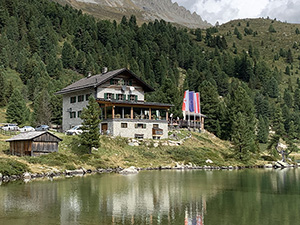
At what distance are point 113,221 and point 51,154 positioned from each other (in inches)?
1253

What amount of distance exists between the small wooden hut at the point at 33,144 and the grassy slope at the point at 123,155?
55.2 inches

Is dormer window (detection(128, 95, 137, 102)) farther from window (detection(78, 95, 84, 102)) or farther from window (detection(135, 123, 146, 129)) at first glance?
window (detection(78, 95, 84, 102))

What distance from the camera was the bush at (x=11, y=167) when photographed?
150ft

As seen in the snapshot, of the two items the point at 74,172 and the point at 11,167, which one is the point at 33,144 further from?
the point at 11,167

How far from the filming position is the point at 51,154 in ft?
182

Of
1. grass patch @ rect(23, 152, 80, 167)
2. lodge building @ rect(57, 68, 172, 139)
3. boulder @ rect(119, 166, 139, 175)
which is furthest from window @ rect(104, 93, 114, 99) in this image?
boulder @ rect(119, 166, 139, 175)

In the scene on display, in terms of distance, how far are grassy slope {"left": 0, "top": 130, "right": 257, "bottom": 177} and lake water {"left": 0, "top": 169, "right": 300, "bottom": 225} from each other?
25.1ft

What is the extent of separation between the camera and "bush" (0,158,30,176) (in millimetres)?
45612

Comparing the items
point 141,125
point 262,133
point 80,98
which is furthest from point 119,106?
point 262,133

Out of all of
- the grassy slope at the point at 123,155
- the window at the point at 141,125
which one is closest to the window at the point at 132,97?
the window at the point at 141,125

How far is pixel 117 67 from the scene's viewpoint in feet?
509

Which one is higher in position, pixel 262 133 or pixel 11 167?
pixel 262 133

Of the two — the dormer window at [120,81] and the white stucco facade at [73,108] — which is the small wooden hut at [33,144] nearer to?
the white stucco facade at [73,108]

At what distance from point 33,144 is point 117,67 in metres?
103
